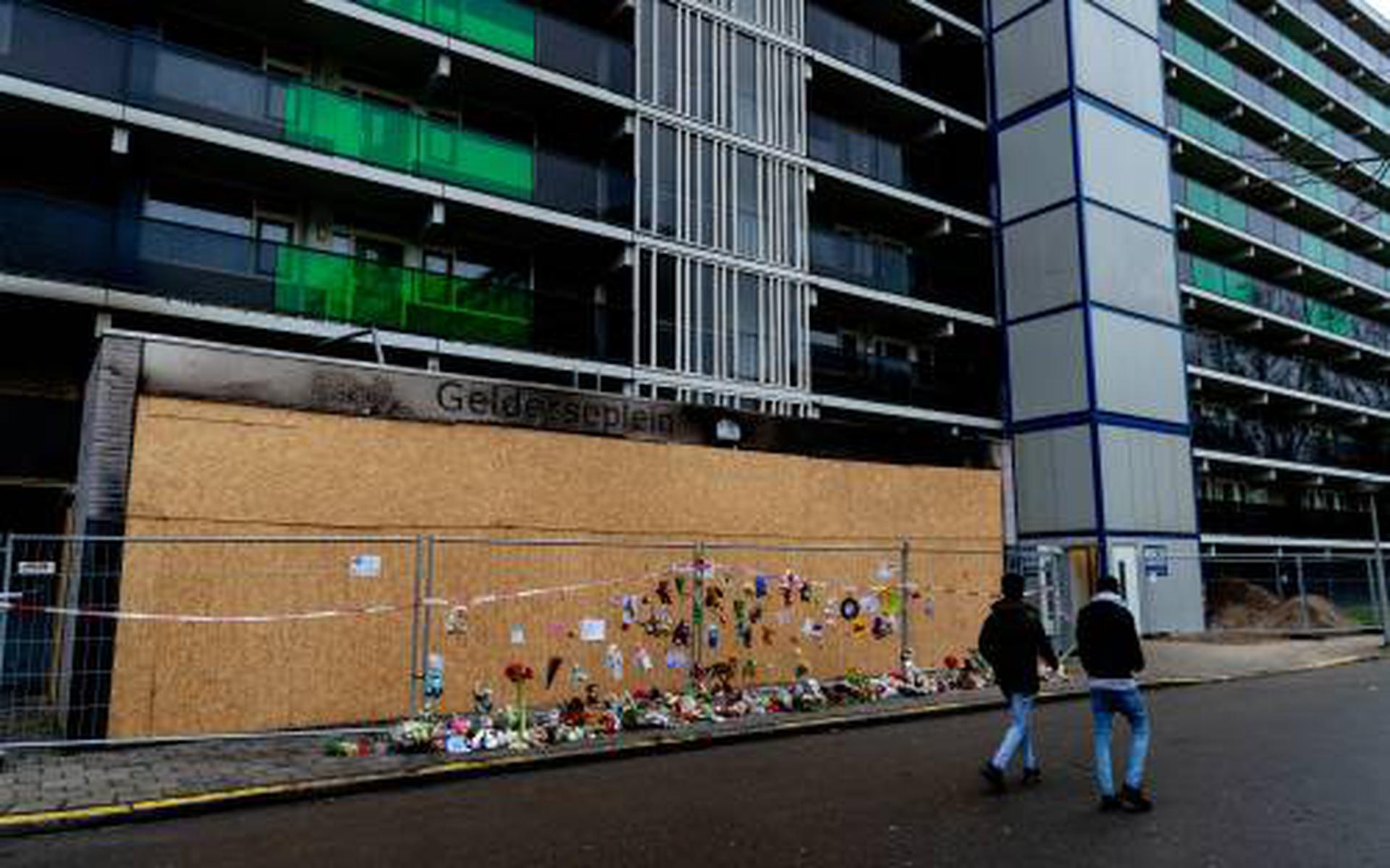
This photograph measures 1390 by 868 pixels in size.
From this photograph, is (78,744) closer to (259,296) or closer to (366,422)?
(366,422)

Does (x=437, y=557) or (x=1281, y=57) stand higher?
(x=1281, y=57)

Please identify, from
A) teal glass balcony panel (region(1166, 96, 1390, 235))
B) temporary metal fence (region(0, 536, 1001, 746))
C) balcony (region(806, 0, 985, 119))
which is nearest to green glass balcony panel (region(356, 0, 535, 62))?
balcony (region(806, 0, 985, 119))

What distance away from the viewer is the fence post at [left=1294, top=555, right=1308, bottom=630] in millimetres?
22172

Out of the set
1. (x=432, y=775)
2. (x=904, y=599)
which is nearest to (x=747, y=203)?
(x=904, y=599)

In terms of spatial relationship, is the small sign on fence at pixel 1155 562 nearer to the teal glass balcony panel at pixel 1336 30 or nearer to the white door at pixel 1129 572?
the white door at pixel 1129 572

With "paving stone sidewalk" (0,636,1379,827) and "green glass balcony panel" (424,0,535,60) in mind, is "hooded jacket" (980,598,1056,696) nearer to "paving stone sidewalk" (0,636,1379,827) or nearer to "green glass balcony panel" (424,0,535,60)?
"paving stone sidewalk" (0,636,1379,827)

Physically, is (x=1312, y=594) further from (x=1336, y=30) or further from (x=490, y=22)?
(x=1336, y=30)

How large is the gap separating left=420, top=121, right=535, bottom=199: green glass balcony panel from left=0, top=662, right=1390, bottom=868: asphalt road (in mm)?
13125

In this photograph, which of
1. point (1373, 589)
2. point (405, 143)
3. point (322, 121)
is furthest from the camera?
point (1373, 589)

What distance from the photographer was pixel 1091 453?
2609 centimetres

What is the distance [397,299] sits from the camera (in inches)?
714

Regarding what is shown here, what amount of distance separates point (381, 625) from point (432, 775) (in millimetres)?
2873

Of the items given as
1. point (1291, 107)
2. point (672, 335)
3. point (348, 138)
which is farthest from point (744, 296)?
point (1291, 107)

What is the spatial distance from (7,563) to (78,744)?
6.09 ft
